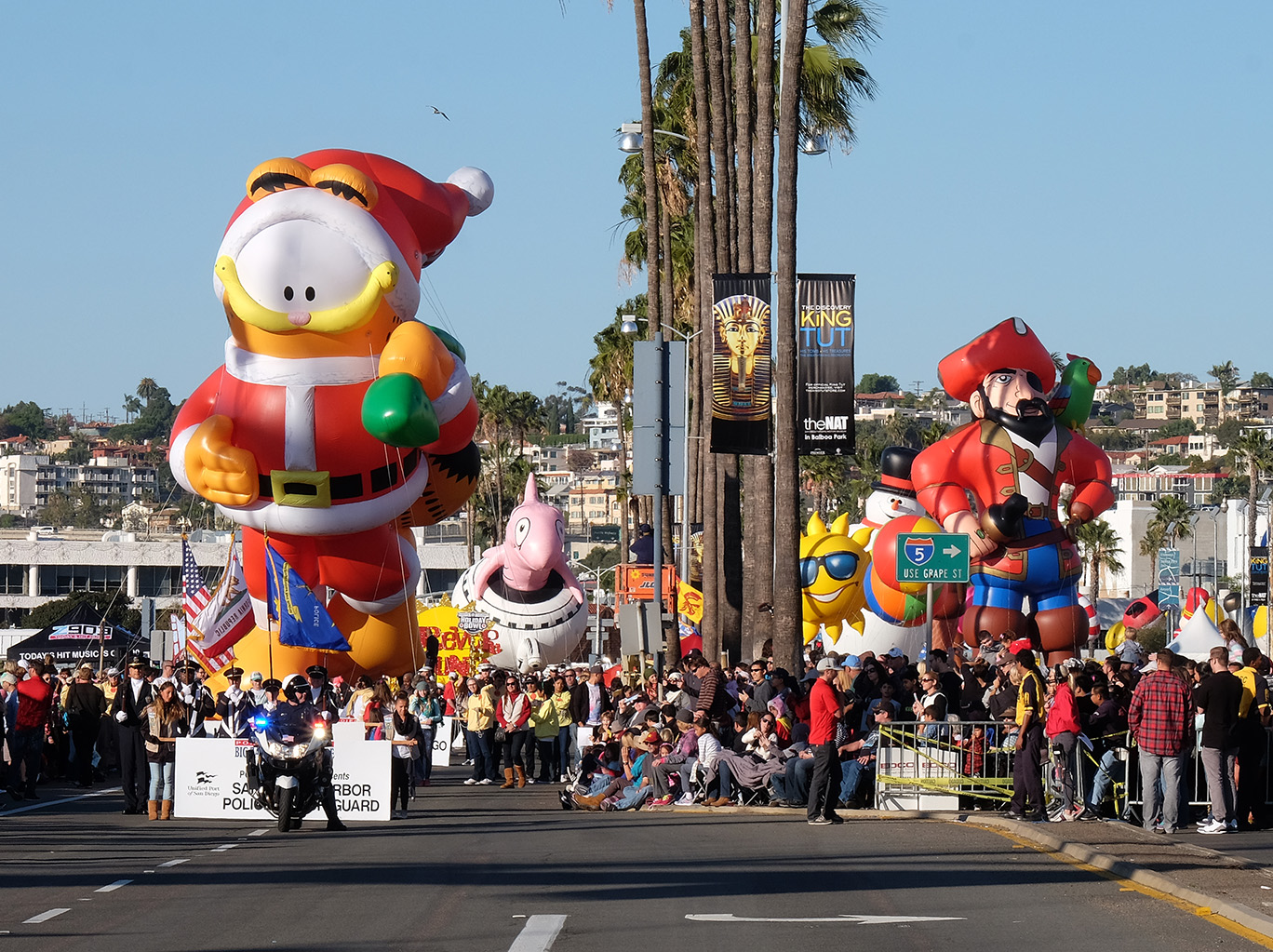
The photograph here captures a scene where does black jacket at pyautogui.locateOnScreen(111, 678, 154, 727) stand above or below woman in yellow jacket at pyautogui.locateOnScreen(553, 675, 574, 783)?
above

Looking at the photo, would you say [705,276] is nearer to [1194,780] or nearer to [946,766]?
[946,766]

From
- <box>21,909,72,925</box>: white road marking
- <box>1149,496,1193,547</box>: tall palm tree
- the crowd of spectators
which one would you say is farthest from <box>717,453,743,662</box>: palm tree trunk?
<box>1149,496,1193,547</box>: tall palm tree

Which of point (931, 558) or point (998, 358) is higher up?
point (998, 358)

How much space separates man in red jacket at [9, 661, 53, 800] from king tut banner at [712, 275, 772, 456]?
9.85 m

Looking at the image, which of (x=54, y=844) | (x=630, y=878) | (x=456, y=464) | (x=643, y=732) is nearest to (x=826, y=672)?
(x=643, y=732)

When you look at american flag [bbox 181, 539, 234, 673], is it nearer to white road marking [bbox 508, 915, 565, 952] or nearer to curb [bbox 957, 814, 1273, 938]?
curb [bbox 957, 814, 1273, 938]

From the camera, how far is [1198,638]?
129ft

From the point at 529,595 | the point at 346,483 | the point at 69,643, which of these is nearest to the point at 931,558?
the point at 346,483

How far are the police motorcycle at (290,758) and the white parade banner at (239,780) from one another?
41.9 inches

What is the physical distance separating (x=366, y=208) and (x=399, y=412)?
3.24 metres

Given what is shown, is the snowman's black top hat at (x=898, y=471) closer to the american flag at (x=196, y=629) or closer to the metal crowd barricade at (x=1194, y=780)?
the american flag at (x=196, y=629)

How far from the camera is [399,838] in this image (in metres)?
17.6

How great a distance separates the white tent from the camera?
1537 inches

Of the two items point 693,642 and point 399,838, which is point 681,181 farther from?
point 399,838
